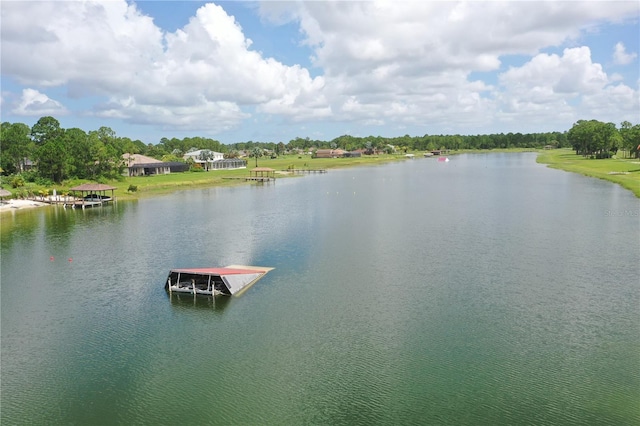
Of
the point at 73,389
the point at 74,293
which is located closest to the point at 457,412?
the point at 73,389

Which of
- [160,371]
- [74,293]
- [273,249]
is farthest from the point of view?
[273,249]

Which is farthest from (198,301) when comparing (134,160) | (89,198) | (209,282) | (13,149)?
(134,160)

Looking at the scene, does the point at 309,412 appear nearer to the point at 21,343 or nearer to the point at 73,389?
the point at 73,389

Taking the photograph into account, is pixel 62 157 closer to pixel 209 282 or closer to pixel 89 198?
pixel 89 198

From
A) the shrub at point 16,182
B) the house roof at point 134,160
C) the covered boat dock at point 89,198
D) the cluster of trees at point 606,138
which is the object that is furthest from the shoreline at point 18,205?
the cluster of trees at point 606,138

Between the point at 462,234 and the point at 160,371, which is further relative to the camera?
the point at 462,234

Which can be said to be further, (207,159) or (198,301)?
(207,159)

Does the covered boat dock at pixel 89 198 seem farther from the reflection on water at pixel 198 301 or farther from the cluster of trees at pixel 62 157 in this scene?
the reflection on water at pixel 198 301
